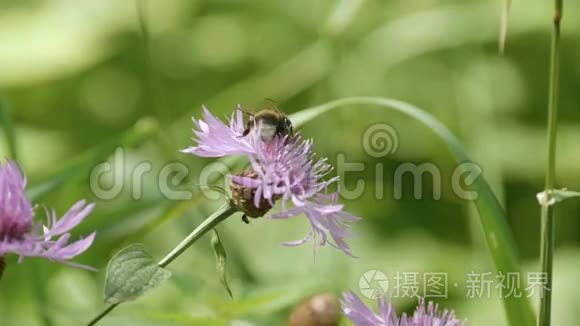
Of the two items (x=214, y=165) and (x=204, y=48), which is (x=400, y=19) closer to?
(x=204, y=48)

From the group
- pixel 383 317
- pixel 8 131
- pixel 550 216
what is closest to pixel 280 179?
pixel 383 317

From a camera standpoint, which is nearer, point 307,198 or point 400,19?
point 307,198

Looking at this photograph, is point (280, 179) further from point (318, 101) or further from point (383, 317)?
point (318, 101)

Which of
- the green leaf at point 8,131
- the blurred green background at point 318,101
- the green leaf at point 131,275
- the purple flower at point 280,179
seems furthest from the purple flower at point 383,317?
the blurred green background at point 318,101

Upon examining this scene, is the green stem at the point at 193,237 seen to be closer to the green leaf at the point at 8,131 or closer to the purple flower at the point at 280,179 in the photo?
the purple flower at the point at 280,179

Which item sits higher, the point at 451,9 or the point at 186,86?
the point at 451,9

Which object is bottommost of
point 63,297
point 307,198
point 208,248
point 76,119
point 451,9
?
point 307,198

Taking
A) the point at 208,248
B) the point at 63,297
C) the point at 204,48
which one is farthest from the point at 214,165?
the point at 204,48
